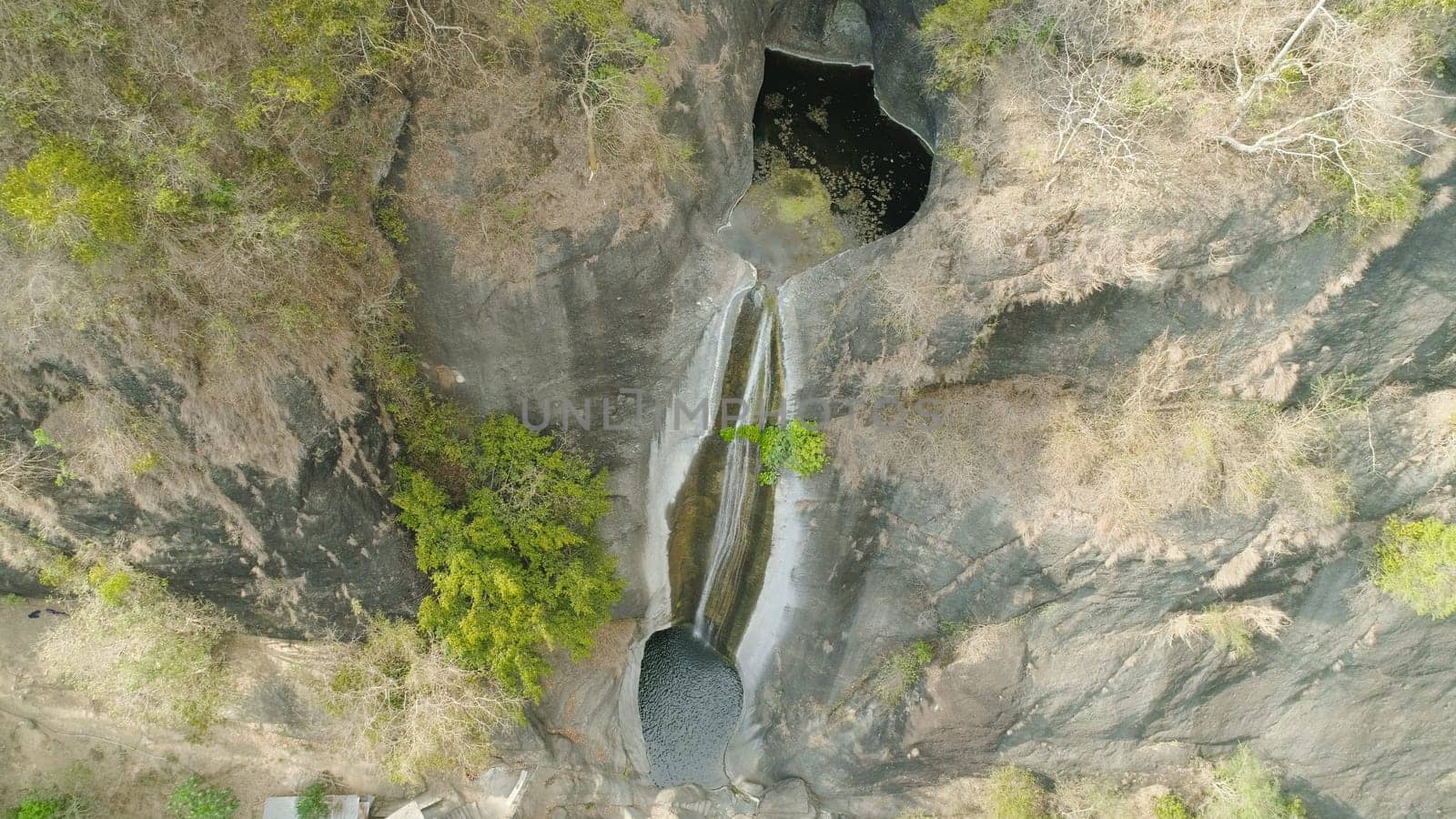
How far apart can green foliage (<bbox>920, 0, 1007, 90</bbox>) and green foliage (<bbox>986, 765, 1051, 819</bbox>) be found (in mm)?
13181

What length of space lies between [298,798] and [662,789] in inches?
277

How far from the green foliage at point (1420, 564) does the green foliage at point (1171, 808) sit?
4.75 meters

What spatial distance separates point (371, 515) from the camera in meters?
12.0

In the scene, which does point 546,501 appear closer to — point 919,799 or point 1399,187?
point 919,799

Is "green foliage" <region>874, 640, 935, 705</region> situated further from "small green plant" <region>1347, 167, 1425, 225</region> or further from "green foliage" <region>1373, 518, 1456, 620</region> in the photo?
"small green plant" <region>1347, 167, 1425, 225</region>

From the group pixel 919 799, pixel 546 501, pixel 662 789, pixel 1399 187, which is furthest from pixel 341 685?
pixel 1399 187

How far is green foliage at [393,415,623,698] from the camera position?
39.8 ft

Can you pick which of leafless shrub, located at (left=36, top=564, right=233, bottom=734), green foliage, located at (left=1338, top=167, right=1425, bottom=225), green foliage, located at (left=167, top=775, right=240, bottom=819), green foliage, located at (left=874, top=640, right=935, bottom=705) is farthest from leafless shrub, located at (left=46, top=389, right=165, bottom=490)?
green foliage, located at (left=1338, top=167, right=1425, bottom=225)

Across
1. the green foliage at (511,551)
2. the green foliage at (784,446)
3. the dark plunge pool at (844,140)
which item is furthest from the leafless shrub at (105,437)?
the dark plunge pool at (844,140)

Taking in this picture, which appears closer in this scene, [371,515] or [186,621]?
[186,621]

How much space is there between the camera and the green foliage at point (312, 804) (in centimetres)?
Result: 1270

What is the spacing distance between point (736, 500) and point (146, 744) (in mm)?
11867

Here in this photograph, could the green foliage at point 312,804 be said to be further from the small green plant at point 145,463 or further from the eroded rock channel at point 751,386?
the small green plant at point 145,463

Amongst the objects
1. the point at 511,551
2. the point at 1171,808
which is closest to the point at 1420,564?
the point at 1171,808
